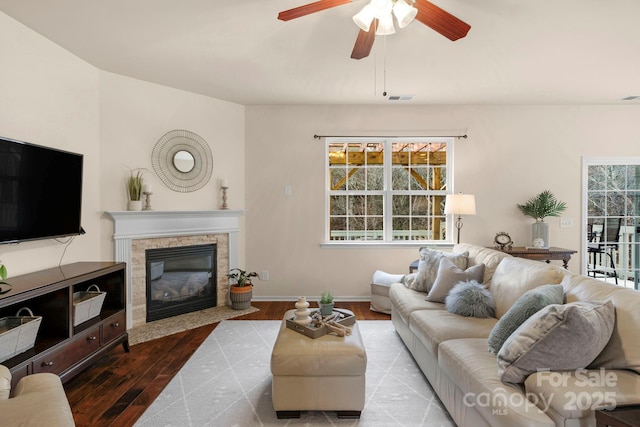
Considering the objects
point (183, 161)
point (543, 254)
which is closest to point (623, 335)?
point (543, 254)

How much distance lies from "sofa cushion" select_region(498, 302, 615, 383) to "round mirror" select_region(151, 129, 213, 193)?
3.65m

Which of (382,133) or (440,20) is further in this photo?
(382,133)

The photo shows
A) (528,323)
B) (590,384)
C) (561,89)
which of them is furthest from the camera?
(561,89)

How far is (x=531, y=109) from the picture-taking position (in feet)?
15.0

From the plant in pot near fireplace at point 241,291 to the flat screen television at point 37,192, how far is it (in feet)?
5.87

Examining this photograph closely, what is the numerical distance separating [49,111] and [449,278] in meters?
3.60

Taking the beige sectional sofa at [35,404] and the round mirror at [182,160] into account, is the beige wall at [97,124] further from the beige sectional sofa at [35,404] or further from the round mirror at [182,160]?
the beige sectional sofa at [35,404]

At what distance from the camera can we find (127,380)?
2510 mm

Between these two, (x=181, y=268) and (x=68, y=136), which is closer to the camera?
(x=68, y=136)

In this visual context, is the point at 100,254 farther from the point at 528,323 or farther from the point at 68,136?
the point at 528,323

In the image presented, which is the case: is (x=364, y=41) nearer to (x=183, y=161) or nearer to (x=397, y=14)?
(x=397, y=14)

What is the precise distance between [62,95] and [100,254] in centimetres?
150

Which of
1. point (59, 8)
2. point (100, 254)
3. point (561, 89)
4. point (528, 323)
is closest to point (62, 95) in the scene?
point (59, 8)

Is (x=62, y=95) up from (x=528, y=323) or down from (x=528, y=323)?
up
